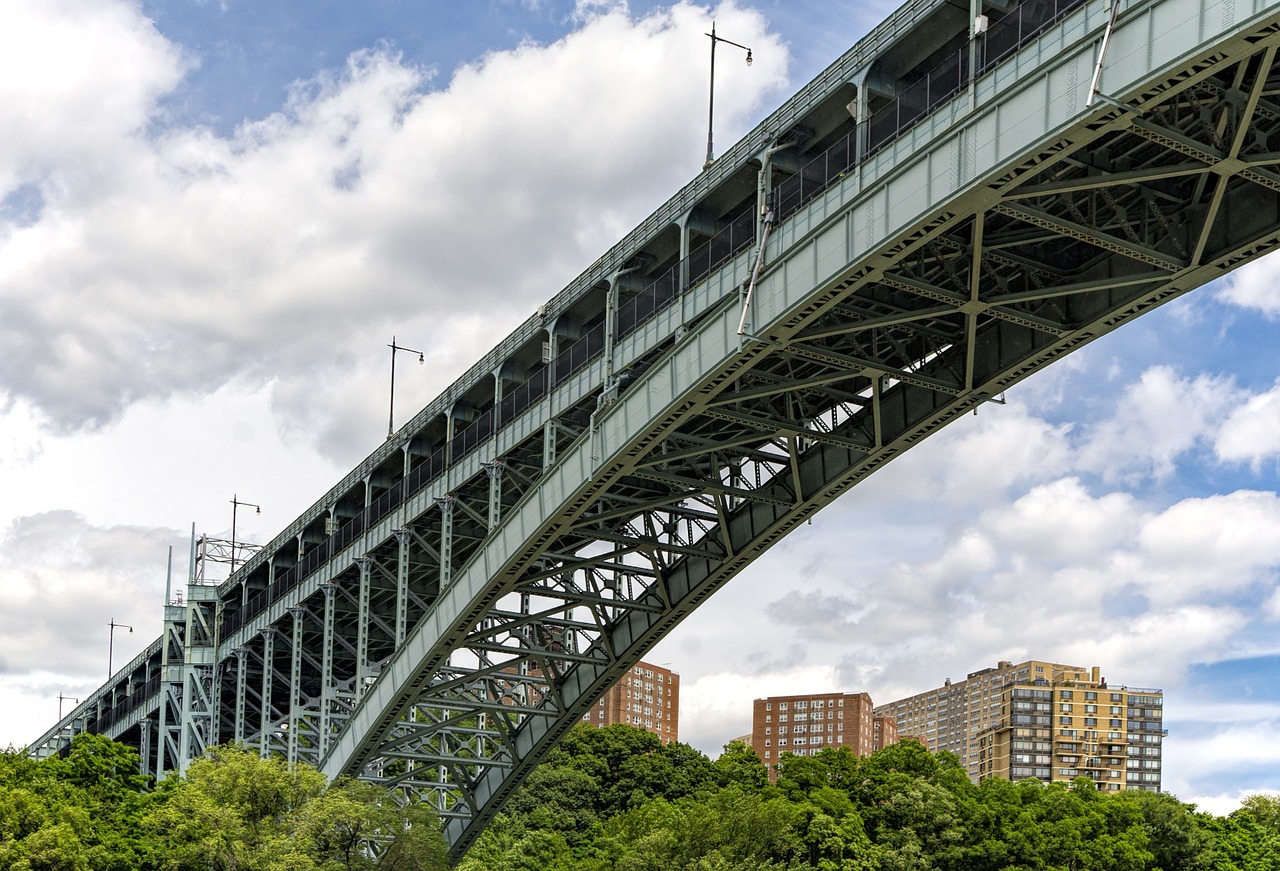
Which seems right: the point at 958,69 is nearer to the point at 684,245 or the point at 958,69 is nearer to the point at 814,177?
the point at 814,177

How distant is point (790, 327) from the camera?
3397cm

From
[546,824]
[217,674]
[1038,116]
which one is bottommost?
[546,824]

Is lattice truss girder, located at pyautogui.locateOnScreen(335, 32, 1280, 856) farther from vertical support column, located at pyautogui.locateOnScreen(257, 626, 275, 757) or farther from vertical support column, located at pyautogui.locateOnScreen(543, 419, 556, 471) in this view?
vertical support column, located at pyautogui.locateOnScreen(257, 626, 275, 757)

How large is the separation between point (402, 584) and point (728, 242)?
18608 mm

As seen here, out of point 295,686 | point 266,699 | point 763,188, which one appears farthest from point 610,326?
point 266,699

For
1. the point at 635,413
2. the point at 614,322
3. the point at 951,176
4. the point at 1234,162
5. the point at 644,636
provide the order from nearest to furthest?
the point at 1234,162
the point at 951,176
the point at 635,413
the point at 614,322
the point at 644,636

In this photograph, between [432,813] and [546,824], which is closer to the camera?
[432,813]

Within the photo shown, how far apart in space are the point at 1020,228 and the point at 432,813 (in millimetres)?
Result: 28095

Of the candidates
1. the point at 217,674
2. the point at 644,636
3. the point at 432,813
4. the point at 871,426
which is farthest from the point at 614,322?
the point at 217,674

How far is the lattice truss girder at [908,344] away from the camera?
2822 cm

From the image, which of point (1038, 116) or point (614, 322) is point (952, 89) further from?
point (614, 322)

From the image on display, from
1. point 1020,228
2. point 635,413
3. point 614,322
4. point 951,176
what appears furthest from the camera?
point 614,322

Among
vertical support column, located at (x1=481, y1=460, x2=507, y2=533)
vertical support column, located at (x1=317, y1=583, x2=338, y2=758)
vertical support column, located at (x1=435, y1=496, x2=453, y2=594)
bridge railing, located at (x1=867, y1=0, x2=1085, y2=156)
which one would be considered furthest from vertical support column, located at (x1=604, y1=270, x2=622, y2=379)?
vertical support column, located at (x1=317, y1=583, x2=338, y2=758)

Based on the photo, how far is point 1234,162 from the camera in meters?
27.2
